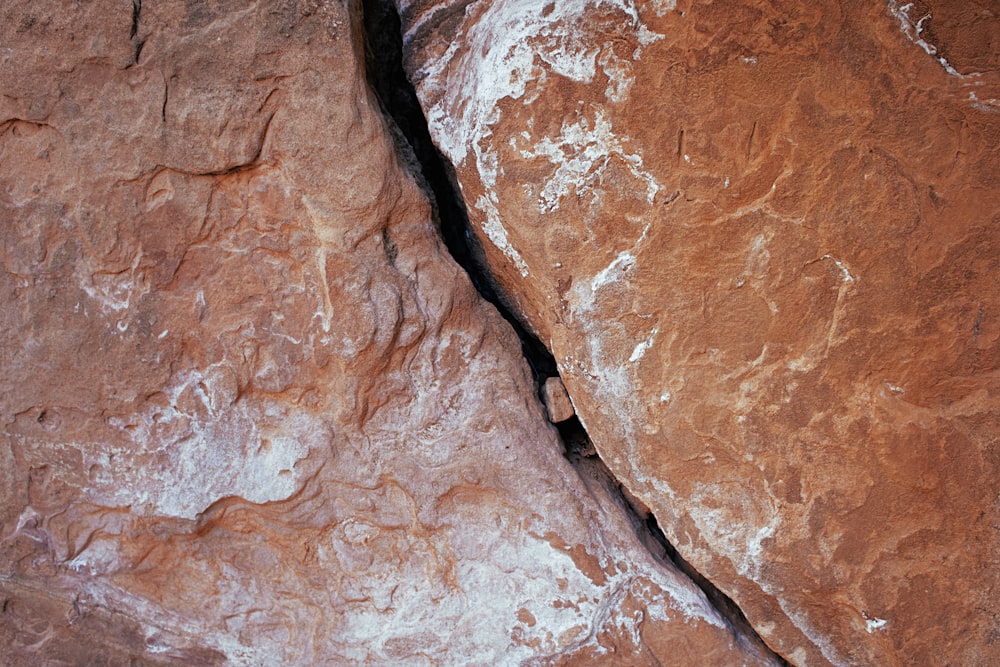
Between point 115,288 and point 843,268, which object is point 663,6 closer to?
point 843,268

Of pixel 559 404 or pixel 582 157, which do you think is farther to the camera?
pixel 559 404

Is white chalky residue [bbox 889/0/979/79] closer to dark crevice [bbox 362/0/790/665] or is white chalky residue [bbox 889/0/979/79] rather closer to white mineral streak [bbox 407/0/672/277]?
white mineral streak [bbox 407/0/672/277]

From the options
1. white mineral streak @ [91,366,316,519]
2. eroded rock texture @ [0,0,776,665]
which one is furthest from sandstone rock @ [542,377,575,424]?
white mineral streak @ [91,366,316,519]

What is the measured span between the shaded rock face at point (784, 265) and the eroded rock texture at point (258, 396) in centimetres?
21

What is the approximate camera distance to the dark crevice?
1758mm

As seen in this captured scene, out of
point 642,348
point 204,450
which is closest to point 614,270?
point 642,348

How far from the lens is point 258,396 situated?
1.68 metres

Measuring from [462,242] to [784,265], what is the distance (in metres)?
0.74

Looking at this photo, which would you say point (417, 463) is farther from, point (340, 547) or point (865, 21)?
point (865, 21)

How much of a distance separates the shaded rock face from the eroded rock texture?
0.68ft

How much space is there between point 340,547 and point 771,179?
1212 mm

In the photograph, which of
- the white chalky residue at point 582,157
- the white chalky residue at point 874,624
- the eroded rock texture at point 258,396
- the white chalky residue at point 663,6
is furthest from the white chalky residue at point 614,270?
the white chalky residue at point 874,624

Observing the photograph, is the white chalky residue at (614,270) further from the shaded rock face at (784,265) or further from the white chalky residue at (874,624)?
the white chalky residue at (874,624)

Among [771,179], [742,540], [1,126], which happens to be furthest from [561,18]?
[1,126]
